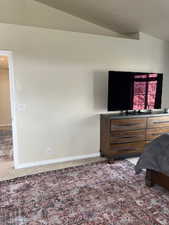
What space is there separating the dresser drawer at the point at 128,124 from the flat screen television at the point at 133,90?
1.13 ft

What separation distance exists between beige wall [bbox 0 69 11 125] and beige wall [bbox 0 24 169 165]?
372cm

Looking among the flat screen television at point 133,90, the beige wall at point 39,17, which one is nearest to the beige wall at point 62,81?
the flat screen television at point 133,90

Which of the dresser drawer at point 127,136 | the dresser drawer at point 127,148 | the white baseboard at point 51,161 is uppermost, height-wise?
the dresser drawer at point 127,136

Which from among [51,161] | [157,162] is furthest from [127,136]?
[51,161]

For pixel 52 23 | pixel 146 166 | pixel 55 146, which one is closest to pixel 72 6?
pixel 52 23

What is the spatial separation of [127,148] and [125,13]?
103 inches

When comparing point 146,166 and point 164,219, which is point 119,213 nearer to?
point 164,219

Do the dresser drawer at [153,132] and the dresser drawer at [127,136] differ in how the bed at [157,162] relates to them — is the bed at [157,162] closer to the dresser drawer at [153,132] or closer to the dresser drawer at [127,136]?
the dresser drawer at [127,136]

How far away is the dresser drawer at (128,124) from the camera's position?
350 centimetres

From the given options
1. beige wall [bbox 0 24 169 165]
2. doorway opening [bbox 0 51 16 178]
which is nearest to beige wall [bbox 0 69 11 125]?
doorway opening [bbox 0 51 16 178]

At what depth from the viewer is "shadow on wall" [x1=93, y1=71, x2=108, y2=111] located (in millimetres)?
3777

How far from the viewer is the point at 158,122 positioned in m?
3.86

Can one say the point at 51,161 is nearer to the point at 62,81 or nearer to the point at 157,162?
the point at 62,81

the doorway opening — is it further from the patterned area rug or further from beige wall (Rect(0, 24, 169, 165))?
the patterned area rug
